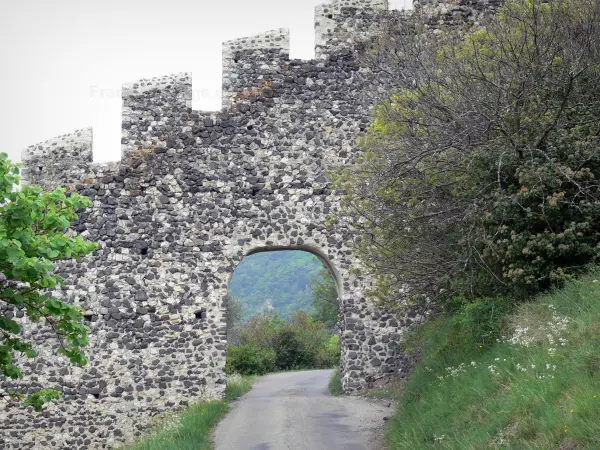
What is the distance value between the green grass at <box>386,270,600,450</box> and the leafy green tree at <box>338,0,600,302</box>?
72 centimetres

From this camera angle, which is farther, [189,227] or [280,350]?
[280,350]

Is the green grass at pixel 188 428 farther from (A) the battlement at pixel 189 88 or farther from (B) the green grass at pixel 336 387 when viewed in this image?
(A) the battlement at pixel 189 88

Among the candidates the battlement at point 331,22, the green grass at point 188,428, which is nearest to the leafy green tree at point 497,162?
the green grass at point 188,428

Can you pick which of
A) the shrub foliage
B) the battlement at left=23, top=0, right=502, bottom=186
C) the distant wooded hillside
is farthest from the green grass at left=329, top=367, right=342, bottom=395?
the distant wooded hillside

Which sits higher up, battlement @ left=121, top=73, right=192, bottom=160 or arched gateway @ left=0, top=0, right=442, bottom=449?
battlement @ left=121, top=73, right=192, bottom=160

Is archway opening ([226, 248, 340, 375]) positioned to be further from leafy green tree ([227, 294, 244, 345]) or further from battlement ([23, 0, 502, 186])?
battlement ([23, 0, 502, 186])

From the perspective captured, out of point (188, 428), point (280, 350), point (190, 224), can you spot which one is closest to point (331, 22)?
point (190, 224)

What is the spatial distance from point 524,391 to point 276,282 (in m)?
66.5

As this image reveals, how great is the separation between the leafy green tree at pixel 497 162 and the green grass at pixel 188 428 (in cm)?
392

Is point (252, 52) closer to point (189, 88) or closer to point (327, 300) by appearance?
point (189, 88)

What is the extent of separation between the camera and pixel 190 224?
15477 millimetres

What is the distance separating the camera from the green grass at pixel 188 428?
11.5 m

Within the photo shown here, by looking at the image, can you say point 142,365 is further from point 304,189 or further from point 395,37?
point 395,37

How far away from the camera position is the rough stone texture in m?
15.1
